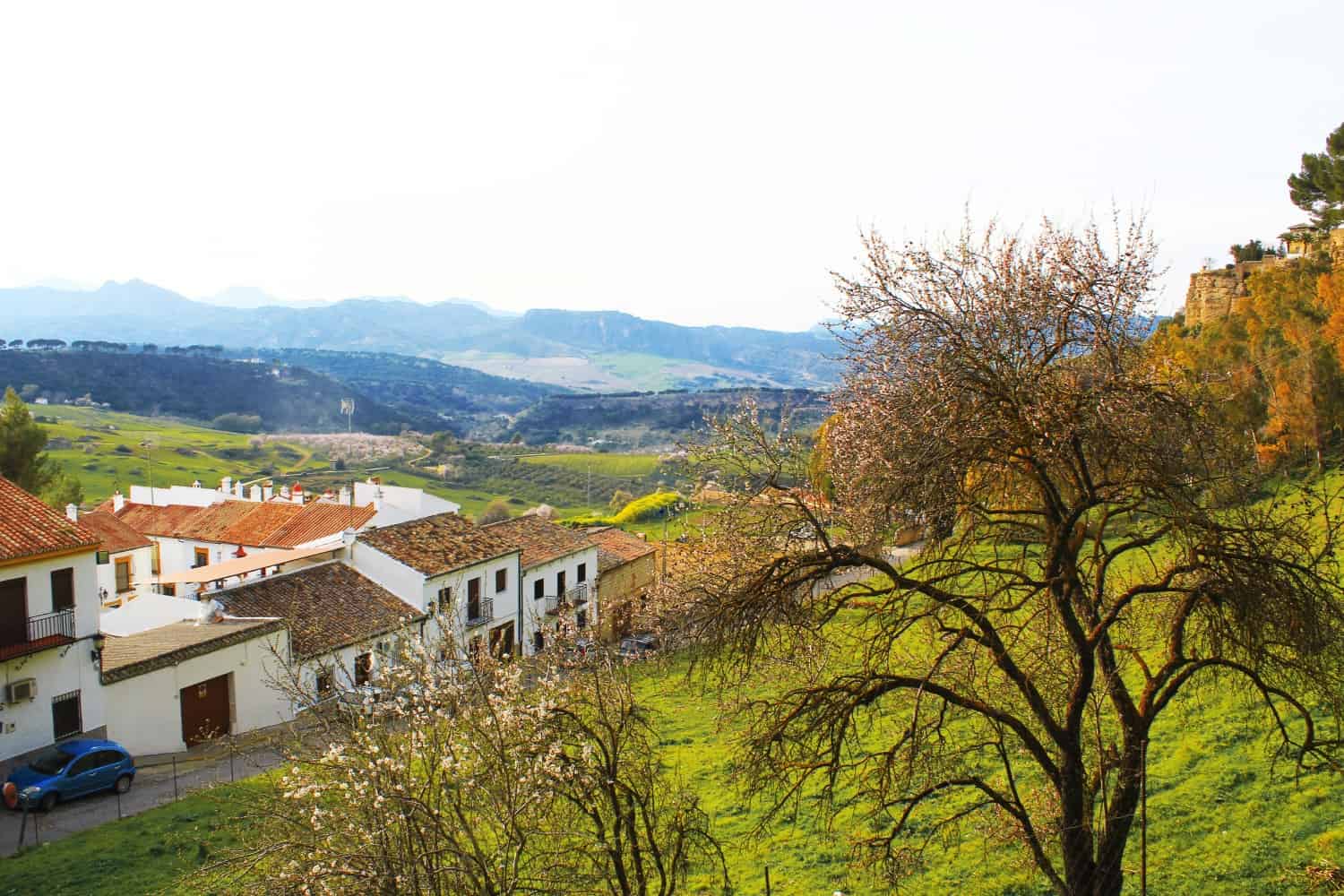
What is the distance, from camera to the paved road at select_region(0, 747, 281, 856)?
686 inches

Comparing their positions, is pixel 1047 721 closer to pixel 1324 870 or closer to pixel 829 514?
pixel 829 514

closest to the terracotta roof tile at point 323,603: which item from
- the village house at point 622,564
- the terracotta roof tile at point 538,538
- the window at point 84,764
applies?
the window at point 84,764

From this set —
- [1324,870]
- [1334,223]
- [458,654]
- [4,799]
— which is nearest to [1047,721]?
[1324,870]

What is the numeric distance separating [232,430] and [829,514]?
175195 mm

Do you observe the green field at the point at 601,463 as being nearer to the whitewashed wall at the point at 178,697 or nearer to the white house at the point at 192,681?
the white house at the point at 192,681

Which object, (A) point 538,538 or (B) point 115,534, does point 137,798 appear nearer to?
(A) point 538,538

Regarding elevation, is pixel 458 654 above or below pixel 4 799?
above

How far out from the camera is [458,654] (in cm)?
955

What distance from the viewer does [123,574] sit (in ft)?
140

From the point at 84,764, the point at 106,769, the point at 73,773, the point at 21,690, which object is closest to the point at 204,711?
the point at 106,769

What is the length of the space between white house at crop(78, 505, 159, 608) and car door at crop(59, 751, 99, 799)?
973 inches

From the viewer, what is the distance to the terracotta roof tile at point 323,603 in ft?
86.6

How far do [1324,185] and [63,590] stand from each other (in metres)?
55.9

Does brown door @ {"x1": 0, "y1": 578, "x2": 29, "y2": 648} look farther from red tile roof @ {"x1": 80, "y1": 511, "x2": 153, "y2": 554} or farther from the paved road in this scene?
red tile roof @ {"x1": 80, "y1": 511, "x2": 153, "y2": 554}
